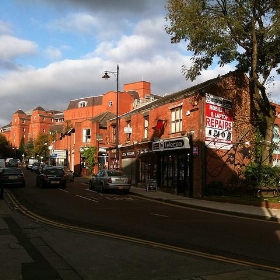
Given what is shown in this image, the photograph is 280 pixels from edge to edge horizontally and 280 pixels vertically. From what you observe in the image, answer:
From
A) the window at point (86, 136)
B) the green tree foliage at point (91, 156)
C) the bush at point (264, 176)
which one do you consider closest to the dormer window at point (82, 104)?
the window at point (86, 136)

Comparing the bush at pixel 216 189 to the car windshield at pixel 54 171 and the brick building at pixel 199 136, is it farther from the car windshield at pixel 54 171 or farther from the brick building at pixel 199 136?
the car windshield at pixel 54 171

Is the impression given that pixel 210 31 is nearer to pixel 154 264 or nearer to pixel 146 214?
pixel 146 214

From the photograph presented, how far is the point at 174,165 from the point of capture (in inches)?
1013

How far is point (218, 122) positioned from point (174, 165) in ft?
13.9

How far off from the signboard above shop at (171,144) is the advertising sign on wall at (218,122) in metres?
1.34

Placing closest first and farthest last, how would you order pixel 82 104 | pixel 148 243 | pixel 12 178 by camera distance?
pixel 148 243 < pixel 12 178 < pixel 82 104

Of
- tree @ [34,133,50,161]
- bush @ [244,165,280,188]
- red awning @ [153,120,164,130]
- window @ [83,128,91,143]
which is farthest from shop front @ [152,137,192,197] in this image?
tree @ [34,133,50,161]

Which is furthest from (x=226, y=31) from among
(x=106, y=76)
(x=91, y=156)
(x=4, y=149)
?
(x=4, y=149)

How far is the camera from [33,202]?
59.1 ft

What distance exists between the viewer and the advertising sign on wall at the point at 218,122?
76.7 ft

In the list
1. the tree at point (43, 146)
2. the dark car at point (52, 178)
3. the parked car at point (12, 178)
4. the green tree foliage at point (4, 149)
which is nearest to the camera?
the parked car at point (12, 178)

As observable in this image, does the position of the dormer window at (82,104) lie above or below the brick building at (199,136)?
above

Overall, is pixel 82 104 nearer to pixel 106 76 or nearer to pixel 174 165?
pixel 106 76

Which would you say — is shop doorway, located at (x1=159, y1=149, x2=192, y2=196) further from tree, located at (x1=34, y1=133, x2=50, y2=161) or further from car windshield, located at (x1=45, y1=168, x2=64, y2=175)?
tree, located at (x1=34, y1=133, x2=50, y2=161)
